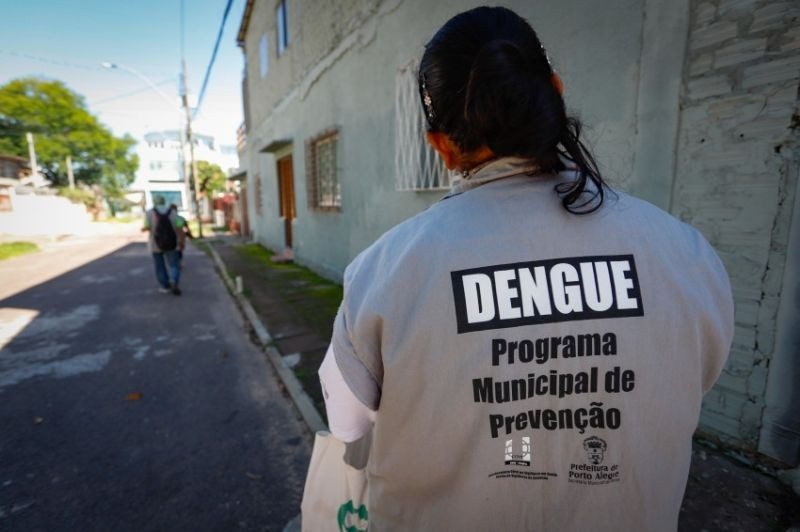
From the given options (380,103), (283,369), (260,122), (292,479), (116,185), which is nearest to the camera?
(292,479)

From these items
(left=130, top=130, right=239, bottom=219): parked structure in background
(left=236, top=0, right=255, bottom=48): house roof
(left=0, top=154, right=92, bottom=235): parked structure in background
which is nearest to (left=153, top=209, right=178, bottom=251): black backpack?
(left=236, top=0, right=255, bottom=48): house roof

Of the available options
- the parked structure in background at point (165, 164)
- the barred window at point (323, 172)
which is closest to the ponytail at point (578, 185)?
the barred window at point (323, 172)

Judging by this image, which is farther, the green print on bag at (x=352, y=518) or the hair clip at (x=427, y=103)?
the green print on bag at (x=352, y=518)

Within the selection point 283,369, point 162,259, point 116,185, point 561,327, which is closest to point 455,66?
point 561,327

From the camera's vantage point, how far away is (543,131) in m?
0.77

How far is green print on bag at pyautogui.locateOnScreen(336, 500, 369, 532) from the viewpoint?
120cm

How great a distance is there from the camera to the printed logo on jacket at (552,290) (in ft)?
2.50

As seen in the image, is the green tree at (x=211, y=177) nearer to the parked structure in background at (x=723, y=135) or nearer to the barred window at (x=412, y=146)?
the barred window at (x=412, y=146)

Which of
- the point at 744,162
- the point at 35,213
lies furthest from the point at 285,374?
the point at 35,213

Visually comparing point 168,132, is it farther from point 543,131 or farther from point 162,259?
point 543,131

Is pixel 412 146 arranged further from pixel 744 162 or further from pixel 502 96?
pixel 502 96

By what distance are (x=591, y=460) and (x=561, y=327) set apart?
29 cm

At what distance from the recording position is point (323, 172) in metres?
8.77

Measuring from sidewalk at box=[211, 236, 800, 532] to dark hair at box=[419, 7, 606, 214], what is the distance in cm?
221
